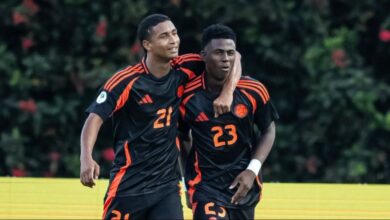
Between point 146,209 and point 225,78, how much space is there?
0.91 metres

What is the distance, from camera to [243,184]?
6.89m

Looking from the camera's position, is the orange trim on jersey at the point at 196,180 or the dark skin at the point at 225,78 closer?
the dark skin at the point at 225,78

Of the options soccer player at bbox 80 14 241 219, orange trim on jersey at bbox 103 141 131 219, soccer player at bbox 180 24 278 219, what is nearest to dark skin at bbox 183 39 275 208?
soccer player at bbox 180 24 278 219

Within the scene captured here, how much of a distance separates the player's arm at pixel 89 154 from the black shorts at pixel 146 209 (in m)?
0.33

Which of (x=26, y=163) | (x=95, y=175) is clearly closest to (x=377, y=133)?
(x=26, y=163)

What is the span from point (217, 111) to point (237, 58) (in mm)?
508

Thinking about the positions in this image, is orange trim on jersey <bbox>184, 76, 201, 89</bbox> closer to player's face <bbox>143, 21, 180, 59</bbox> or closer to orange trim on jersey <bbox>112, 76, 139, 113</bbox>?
player's face <bbox>143, 21, 180, 59</bbox>

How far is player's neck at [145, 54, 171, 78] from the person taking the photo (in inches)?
274

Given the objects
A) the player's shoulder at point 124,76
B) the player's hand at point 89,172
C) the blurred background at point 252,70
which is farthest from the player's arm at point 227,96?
the blurred background at point 252,70

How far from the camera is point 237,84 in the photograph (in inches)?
279

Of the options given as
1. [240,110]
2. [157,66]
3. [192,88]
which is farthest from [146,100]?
[240,110]

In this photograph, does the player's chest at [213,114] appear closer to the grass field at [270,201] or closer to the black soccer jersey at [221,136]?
the black soccer jersey at [221,136]

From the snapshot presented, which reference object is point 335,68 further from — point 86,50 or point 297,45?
point 86,50

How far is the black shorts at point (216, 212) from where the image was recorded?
22.6 feet
